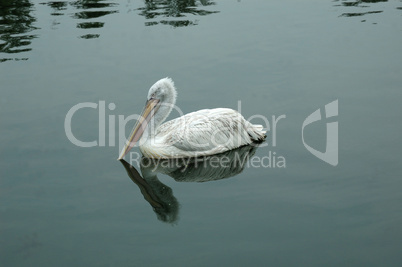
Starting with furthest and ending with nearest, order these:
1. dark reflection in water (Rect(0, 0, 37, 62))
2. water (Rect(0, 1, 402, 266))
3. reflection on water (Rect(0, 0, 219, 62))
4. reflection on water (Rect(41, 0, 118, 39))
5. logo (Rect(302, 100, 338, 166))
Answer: reflection on water (Rect(41, 0, 118, 39)) → reflection on water (Rect(0, 0, 219, 62)) → dark reflection in water (Rect(0, 0, 37, 62)) → logo (Rect(302, 100, 338, 166)) → water (Rect(0, 1, 402, 266))

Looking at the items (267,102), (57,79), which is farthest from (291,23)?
(57,79)

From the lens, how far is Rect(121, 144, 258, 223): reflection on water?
20.6ft

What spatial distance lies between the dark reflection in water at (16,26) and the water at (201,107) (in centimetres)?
4

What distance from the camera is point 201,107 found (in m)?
7.76

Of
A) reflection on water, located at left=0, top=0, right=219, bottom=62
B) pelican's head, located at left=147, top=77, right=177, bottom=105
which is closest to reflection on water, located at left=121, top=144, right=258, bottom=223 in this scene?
pelican's head, located at left=147, top=77, right=177, bottom=105

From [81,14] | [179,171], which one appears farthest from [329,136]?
[81,14]

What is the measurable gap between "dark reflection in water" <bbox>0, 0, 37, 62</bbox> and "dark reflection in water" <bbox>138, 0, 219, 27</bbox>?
193cm

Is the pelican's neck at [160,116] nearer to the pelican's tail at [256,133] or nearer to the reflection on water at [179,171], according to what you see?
the reflection on water at [179,171]

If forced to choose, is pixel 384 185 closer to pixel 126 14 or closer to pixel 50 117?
pixel 50 117

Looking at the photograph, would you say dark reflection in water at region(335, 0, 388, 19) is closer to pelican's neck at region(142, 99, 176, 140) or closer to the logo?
the logo

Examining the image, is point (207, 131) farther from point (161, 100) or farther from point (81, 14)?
point (81, 14)

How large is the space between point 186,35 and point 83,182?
4120 mm

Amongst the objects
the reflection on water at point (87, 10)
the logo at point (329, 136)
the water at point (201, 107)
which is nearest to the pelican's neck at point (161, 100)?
the water at point (201, 107)

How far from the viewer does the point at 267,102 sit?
781cm
